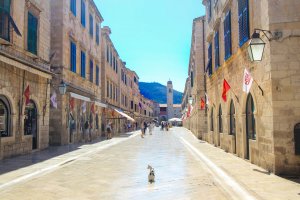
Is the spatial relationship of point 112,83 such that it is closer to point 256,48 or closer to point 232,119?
point 232,119

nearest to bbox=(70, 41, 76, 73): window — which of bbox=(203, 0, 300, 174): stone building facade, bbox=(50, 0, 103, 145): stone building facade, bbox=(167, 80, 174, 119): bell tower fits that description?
bbox=(50, 0, 103, 145): stone building facade

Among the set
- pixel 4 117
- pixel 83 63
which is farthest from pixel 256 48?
pixel 83 63

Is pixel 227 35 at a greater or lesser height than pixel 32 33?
lesser

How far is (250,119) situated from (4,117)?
9835mm

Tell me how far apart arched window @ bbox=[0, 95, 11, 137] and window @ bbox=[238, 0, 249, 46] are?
31.8 ft

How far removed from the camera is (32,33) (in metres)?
15.2

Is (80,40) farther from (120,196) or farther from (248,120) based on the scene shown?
(120,196)

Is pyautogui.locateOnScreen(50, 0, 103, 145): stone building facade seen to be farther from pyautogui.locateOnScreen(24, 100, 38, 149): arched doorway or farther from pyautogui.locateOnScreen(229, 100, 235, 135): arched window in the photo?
pyautogui.locateOnScreen(229, 100, 235, 135): arched window

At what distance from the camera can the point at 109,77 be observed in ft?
119

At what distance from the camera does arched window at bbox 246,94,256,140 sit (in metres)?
11.0

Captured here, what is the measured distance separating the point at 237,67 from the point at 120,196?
318 inches

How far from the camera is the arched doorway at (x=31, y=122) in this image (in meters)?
14.9

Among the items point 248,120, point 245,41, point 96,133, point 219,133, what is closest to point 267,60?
point 245,41

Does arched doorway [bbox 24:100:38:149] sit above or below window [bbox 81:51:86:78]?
below
